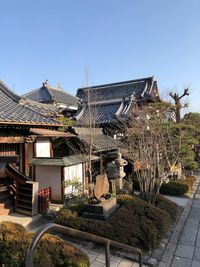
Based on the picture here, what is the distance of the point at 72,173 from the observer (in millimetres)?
11148

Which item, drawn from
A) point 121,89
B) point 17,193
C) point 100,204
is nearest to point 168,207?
point 100,204

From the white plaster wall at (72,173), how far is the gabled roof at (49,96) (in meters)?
17.5

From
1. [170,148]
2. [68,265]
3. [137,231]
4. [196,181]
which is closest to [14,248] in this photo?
[68,265]

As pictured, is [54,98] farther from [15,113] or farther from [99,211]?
[99,211]

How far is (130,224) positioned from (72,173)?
4.68 m

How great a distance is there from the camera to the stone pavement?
6.44m

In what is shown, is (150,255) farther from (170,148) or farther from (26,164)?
(170,148)

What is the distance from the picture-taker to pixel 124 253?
253 inches

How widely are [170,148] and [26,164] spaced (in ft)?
30.5

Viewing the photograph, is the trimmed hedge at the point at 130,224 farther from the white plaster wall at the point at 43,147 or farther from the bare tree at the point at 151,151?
the white plaster wall at the point at 43,147

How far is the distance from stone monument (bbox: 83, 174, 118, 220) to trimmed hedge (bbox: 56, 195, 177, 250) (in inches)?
10.0

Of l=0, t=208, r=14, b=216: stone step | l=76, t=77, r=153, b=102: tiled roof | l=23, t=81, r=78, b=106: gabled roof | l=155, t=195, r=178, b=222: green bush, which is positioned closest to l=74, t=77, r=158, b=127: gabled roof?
l=76, t=77, r=153, b=102: tiled roof

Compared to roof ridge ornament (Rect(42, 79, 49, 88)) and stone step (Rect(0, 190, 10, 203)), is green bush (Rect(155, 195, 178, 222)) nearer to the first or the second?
stone step (Rect(0, 190, 10, 203))

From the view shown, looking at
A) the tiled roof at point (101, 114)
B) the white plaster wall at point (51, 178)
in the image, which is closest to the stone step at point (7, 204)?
the white plaster wall at point (51, 178)
